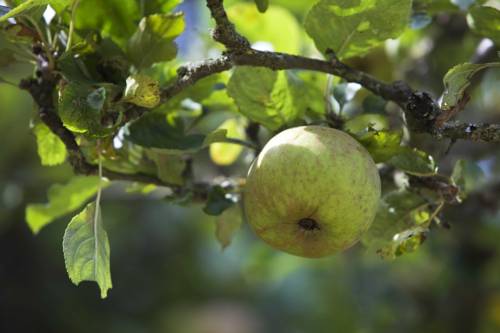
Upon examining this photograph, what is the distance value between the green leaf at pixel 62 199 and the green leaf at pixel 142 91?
0.50 m

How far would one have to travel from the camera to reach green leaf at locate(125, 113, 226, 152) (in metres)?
1.68

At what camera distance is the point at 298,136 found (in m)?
1.48

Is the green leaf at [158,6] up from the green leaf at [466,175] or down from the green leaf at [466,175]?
up

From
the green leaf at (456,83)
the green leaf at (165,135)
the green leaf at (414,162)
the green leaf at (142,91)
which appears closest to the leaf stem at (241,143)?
the green leaf at (165,135)

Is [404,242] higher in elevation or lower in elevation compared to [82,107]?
lower

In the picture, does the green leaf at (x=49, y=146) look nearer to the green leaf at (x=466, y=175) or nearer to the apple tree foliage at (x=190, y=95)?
the apple tree foliage at (x=190, y=95)

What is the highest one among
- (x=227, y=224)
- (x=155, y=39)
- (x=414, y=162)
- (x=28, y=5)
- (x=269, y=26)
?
(x=28, y=5)

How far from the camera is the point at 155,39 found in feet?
5.41

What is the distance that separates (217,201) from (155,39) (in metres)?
0.38

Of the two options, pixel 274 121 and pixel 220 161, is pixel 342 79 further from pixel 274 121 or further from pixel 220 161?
pixel 220 161

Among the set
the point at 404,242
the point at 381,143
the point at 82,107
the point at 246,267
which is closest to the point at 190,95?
the point at 82,107

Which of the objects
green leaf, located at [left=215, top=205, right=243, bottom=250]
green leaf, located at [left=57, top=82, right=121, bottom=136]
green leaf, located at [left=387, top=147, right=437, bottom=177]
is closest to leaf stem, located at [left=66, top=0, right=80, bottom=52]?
green leaf, located at [left=57, top=82, right=121, bottom=136]

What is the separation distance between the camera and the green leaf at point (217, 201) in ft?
5.69

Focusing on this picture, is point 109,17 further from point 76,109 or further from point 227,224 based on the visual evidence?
point 227,224
